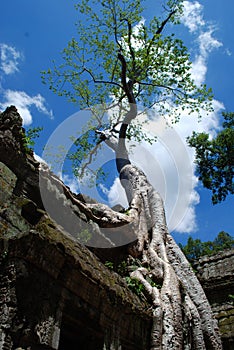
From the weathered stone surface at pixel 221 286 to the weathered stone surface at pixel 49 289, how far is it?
8.68 feet

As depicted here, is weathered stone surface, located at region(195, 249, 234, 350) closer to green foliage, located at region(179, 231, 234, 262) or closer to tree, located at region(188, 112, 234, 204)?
tree, located at region(188, 112, 234, 204)

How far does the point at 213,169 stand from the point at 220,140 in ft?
2.89

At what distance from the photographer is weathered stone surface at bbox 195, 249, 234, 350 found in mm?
6246

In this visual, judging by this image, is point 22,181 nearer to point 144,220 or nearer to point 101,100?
point 144,220

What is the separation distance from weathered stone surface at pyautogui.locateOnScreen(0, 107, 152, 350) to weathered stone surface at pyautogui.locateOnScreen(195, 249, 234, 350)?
8.68ft

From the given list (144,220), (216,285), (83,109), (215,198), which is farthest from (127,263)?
(83,109)

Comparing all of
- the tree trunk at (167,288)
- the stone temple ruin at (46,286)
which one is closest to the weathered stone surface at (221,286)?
the tree trunk at (167,288)

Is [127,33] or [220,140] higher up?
[127,33]

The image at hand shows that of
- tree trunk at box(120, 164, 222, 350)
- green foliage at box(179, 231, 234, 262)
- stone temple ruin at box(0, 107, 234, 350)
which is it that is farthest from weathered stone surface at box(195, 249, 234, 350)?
green foliage at box(179, 231, 234, 262)

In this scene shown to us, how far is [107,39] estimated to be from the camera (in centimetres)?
1161

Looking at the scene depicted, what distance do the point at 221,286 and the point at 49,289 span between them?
4.88 m

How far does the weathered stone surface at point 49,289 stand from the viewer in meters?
2.61

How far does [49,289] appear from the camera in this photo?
2.85 metres

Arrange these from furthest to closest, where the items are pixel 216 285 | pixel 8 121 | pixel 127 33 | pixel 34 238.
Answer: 1. pixel 127 33
2. pixel 216 285
3. pixel 8 121
4. pixel 34 238
